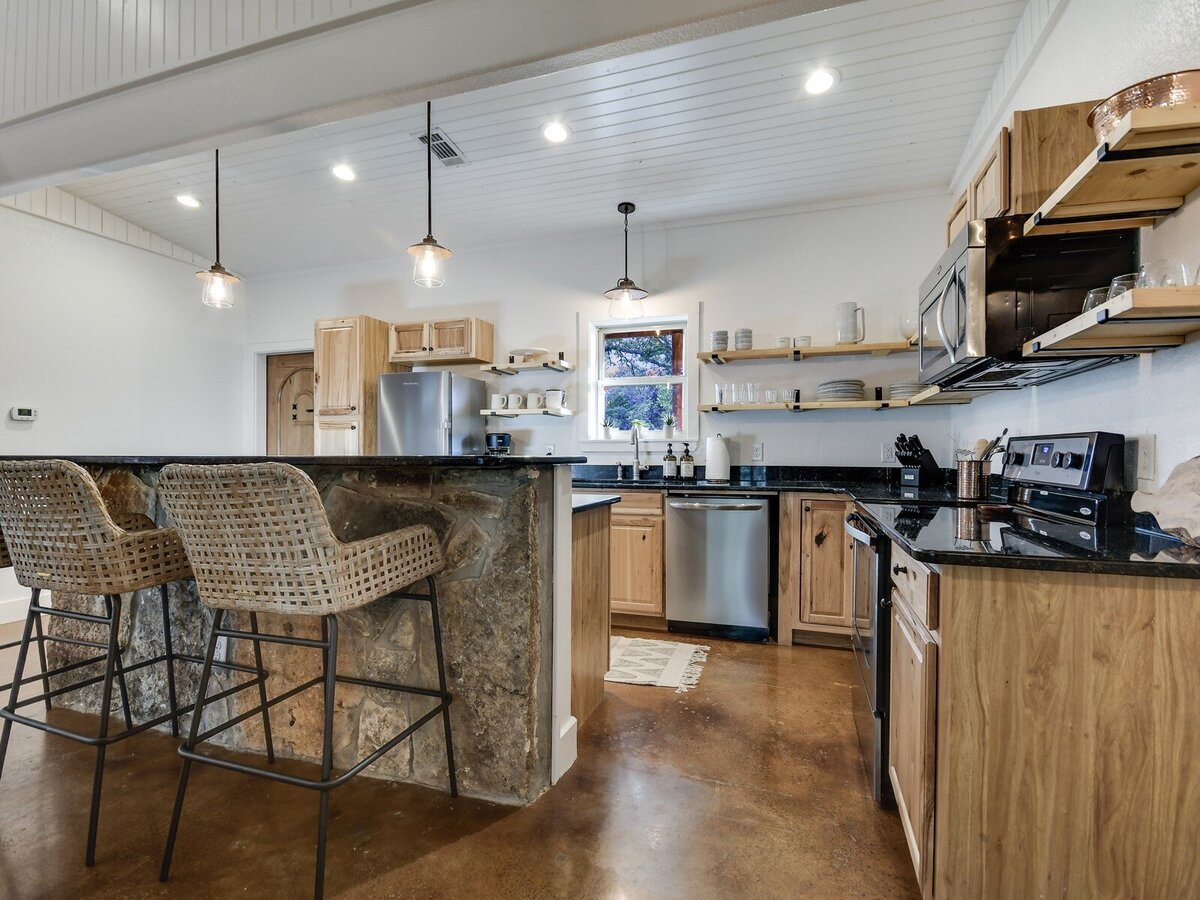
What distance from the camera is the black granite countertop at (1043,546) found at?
3.49 feet

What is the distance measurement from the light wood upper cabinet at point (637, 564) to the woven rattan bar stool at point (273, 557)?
84.3 inches

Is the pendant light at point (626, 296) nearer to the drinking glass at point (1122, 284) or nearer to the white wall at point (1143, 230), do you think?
the white wall at point (1143, 230)

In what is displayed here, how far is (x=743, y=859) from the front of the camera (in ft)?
4.94

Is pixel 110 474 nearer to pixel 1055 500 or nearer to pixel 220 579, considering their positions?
pixel 220 579

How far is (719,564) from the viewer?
3348 mm

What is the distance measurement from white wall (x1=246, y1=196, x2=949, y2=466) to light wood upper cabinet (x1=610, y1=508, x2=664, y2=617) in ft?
2.98

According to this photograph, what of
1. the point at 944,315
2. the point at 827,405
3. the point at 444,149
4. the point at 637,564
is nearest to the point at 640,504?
the point at 637,564

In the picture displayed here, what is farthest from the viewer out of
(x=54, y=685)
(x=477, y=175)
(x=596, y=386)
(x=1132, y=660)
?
(x=596, y=386)

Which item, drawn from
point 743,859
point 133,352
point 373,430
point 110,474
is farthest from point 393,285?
point 743,859

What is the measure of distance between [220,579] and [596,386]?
3.28m

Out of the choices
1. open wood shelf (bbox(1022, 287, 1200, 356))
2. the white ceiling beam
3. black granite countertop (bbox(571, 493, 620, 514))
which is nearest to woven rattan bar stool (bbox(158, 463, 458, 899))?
black granite countertop (bbox(571, 493, 620, 514))

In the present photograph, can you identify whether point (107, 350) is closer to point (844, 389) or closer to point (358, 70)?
point (358, 70)

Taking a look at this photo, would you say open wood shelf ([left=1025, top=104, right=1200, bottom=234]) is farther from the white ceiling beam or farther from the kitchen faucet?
the kitchen faucet

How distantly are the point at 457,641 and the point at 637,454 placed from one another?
2532 mm
